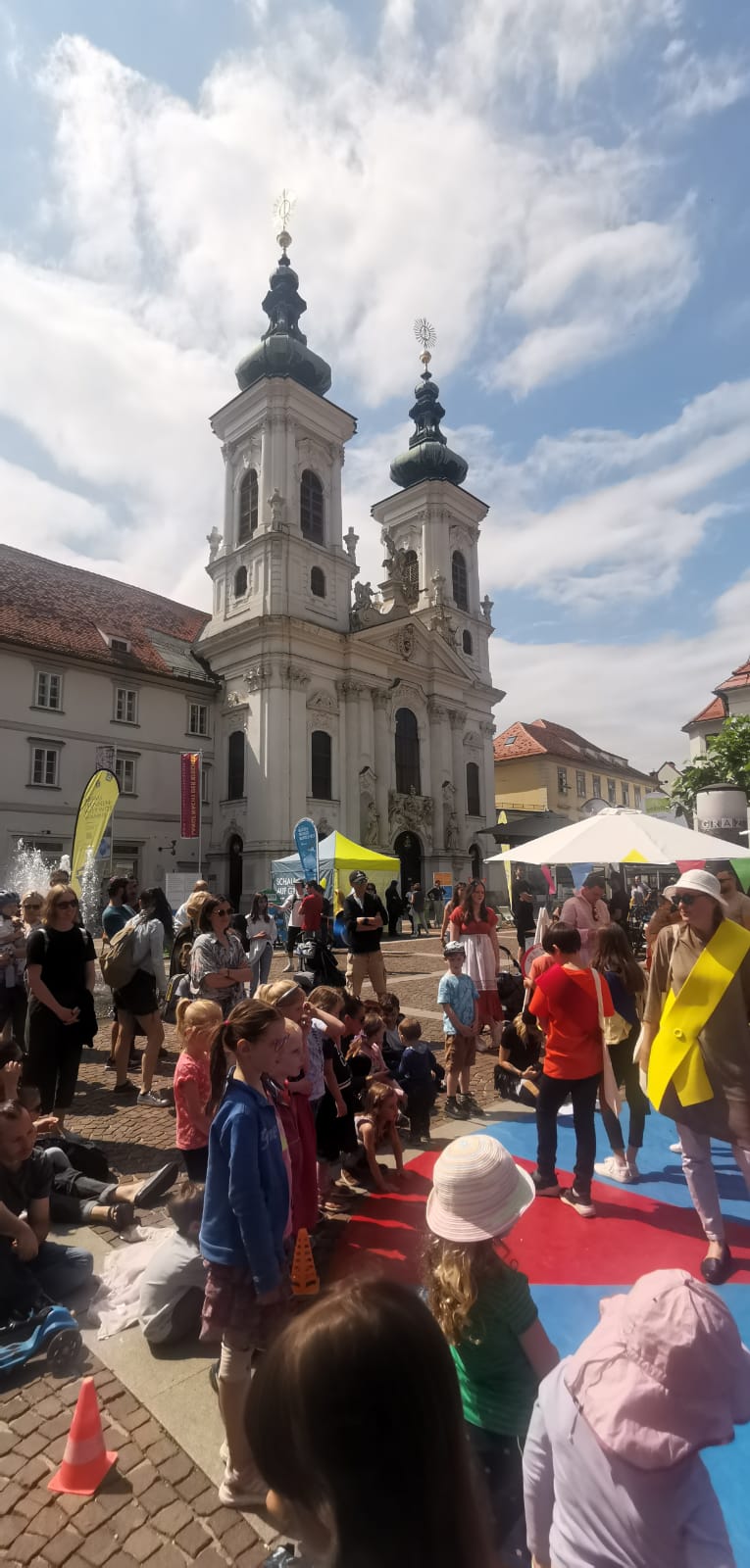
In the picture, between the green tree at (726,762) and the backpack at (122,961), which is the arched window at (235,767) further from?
the backpack at (122,961)

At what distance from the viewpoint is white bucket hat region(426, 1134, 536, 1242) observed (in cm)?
208

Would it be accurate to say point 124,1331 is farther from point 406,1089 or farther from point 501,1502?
point 406,1089

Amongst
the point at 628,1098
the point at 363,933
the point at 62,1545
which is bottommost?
the point at 62,1545

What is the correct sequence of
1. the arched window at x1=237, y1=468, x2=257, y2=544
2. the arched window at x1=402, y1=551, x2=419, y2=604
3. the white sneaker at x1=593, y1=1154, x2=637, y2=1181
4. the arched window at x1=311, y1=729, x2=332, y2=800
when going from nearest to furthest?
1. the white sneaker at x1=593, y1=1154, x2=637, y2=1181
2. the arched window at x1=311, y1=729, x2=332, y2=800
3. the arched window at x1=237, y1=468, x2=257, y2=544
4. the arched window at x1=402, y1=551, x2=419, y2=604

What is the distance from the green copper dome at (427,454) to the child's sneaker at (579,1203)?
41843 millimetres

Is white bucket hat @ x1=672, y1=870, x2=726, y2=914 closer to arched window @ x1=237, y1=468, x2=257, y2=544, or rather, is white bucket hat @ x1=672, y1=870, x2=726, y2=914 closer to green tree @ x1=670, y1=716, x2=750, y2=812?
green tree @ x1=670, y1=716, x2=750, y2=812

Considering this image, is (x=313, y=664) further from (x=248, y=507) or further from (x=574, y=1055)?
(x=574, y=1055)

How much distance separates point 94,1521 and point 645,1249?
9.84ft

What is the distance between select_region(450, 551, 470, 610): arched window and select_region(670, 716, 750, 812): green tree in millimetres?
15699

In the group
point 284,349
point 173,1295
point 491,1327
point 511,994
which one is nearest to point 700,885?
point 491,1327

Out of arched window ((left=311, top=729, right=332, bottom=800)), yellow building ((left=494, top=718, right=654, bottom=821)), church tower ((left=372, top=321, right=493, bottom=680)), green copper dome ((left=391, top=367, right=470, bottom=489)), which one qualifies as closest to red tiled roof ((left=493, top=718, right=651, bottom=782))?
yellow building ((left=494, top=718, right=654, bottom=821))

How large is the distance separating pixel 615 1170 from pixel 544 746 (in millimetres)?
50223

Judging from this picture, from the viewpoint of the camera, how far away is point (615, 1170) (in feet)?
17.3

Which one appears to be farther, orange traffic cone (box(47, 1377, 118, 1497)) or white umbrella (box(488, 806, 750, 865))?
white umbrella (box(488, 806, 750, 865))
